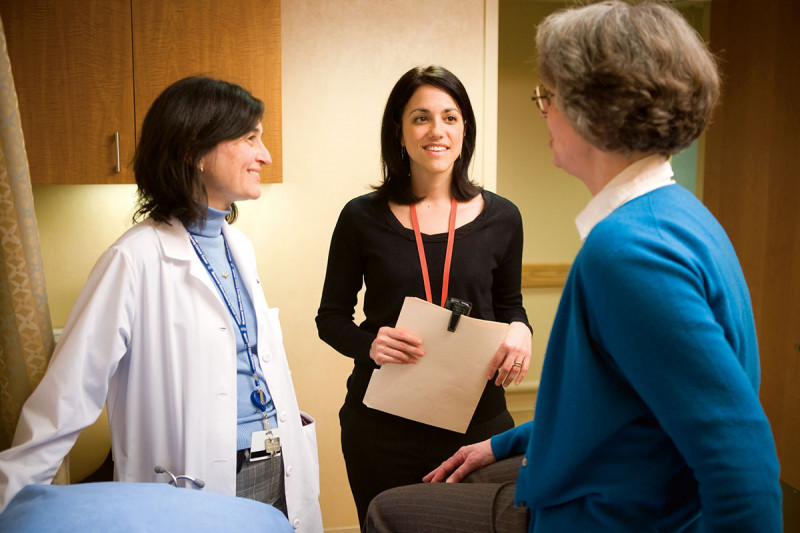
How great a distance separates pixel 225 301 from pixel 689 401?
1144 millimetres

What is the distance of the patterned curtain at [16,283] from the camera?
125cm

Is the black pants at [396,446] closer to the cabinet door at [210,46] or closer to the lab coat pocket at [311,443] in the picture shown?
the lab coat pocket at [311,443]

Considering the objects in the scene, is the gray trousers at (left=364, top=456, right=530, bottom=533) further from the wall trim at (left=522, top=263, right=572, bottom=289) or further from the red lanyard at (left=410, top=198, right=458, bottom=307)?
the wall trim at (left=522, top=263, right=572, bottom=289)

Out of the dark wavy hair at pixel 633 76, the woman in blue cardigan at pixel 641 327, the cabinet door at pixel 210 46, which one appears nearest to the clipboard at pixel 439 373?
the woman in blue cardigan at pixel 641 327

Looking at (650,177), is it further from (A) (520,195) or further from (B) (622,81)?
(A) (520,195)

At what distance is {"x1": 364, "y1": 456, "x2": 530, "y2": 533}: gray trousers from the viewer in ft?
3.33

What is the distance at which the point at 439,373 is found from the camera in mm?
1571

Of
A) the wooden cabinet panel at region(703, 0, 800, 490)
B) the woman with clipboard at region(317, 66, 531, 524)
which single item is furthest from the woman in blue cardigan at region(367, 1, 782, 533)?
the wooden cabinet panel at region(703, 0, 800, 490)

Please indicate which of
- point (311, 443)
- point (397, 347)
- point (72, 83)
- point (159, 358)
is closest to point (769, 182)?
point (397, 347)

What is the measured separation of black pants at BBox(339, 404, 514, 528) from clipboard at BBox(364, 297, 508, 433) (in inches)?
2.4

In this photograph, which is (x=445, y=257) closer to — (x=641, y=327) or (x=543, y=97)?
(x=543, y=97)

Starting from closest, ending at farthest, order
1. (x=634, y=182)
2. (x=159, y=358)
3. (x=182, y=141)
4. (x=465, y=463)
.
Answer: (x=634, y=182), (x=465, y=463), (x=159, y=358), (x=182, y=141)

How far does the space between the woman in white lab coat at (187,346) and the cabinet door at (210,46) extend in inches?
34.2

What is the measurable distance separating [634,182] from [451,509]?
0.58 meters
